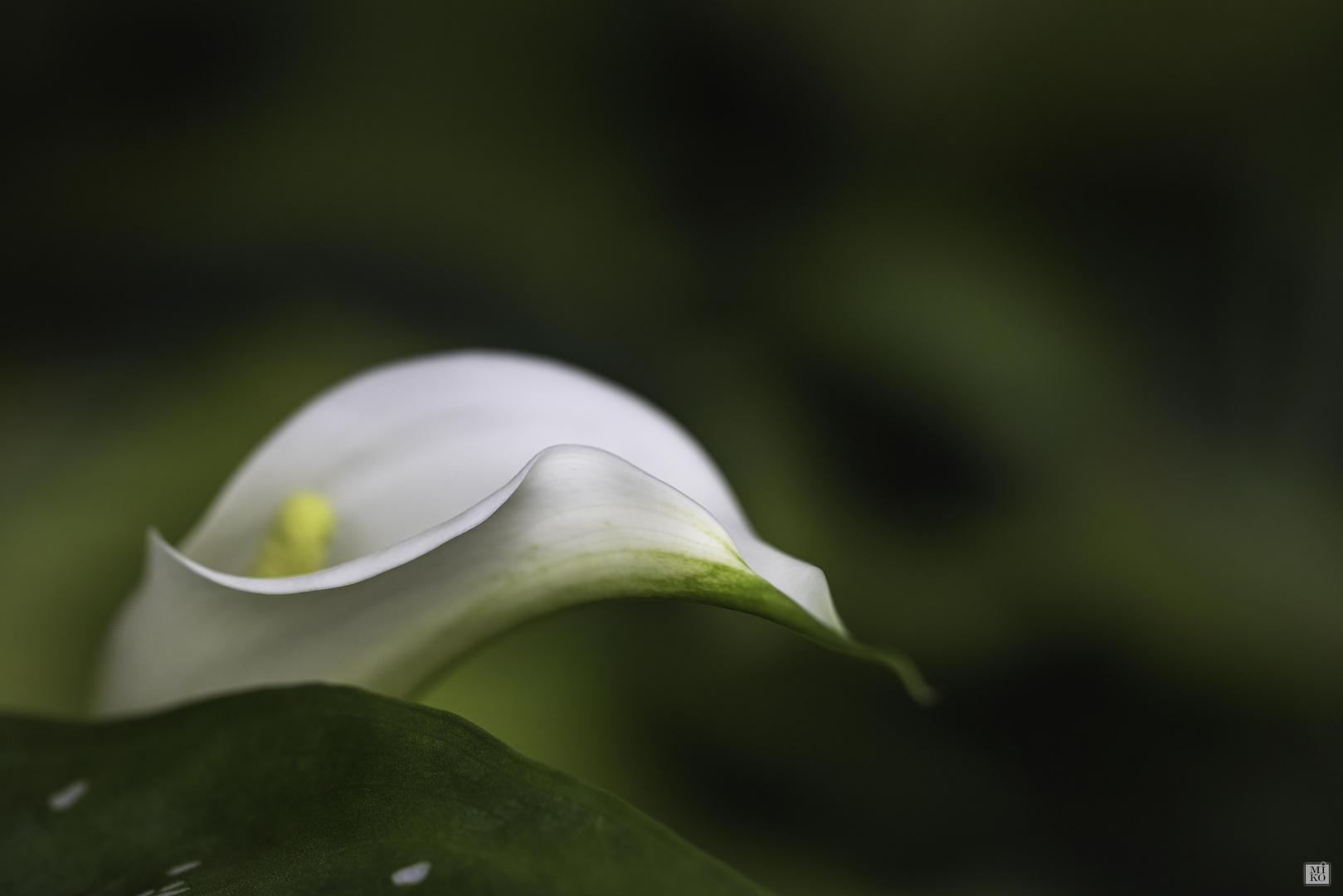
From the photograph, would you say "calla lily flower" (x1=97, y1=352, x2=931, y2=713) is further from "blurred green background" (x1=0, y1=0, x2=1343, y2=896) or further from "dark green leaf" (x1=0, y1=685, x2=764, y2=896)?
"blurred green background" (x1=0, y1=0, x2=1343, y2=896)

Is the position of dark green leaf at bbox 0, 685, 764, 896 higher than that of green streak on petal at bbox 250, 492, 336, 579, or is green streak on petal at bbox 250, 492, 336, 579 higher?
green streak on petal at bbox 250, 492, 336, 579

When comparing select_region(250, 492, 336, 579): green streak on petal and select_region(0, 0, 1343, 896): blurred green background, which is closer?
select_region(250, 492, 336, 579): green streak on petal

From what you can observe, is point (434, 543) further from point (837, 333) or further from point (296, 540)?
point (837, 333)

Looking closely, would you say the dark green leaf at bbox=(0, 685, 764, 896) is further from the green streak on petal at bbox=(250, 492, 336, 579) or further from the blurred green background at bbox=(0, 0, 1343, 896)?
the blurred green background at bbox=(0, 0, 1343, 896)

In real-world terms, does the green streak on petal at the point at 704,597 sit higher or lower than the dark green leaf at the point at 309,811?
higher

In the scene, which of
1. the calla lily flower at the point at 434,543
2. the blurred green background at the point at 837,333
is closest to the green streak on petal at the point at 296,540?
the calla lily flower at the point at 434,543

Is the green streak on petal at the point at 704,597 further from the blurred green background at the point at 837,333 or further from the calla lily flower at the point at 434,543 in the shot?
the blurred green background at the point at 837,333

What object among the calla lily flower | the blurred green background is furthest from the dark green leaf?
the blurred green background
